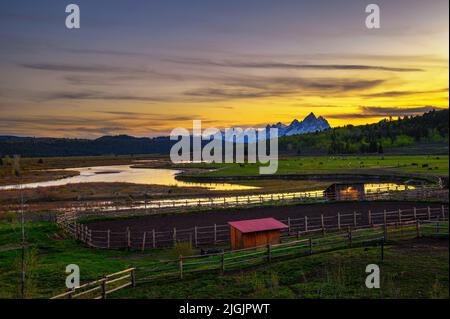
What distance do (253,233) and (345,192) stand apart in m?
26.1

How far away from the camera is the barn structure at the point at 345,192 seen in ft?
157

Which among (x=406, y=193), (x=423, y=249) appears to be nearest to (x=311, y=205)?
(x=406, y=193)

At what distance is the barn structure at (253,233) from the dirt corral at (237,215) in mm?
8897

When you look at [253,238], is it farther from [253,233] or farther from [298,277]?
[298,277]

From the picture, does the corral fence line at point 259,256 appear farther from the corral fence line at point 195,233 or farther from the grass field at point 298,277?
the corral fence line at point 195,233

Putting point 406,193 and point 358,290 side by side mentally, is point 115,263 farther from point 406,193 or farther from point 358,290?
point 406,193

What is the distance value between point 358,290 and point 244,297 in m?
4.38

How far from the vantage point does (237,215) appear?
3950 centimetres

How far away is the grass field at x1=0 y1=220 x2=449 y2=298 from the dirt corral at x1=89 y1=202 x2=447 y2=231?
1096 centimetres

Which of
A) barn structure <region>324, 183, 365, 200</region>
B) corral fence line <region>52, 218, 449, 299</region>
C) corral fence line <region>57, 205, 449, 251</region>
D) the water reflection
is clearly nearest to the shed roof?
corral fence line <region>52, 218, 449, 299</region>

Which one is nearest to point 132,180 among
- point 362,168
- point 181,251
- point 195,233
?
point 362,168

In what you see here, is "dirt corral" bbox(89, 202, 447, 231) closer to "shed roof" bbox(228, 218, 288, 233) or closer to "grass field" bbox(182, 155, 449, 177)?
"shed roof" bbox(228, 218, 288, 233)

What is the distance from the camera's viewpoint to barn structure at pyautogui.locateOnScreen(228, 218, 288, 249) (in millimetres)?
25297

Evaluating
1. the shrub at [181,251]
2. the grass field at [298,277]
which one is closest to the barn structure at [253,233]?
the shrub at [181,251]
